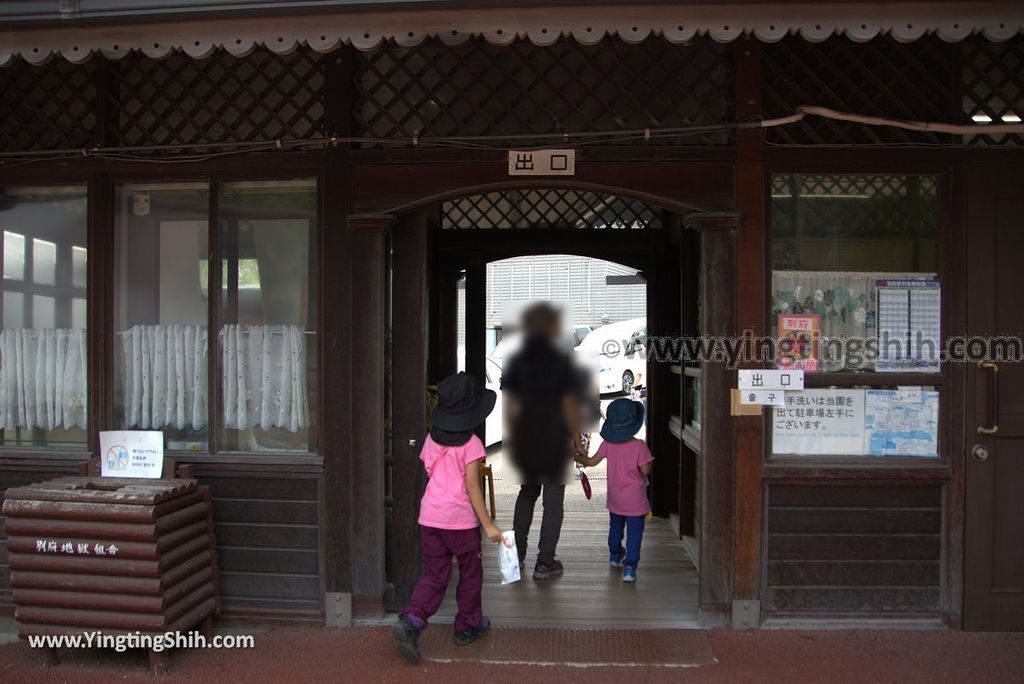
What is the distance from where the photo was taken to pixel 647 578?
5.42 metres

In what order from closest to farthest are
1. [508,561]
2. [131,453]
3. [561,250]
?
[508,561] < [131,453] < [561,250]

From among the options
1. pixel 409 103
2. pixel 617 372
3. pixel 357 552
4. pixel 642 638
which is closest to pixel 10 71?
pixel 409 103

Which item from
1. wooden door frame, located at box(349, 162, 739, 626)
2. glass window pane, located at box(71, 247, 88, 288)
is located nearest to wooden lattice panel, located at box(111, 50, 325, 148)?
wooden door frame, located at box(349, 162, 739, 626)

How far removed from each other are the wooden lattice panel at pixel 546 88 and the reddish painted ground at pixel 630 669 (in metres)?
2.83

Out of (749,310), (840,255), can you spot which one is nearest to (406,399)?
(749,310)

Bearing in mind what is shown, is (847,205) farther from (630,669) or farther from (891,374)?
(630,669)

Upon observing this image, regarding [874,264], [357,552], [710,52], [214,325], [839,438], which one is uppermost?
[710,52]

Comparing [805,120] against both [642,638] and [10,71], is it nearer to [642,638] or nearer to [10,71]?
[642,638]

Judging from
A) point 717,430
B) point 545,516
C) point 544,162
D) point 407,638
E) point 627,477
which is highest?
point 544,162

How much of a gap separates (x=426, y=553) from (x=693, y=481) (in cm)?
287

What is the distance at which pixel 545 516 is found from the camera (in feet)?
18.0

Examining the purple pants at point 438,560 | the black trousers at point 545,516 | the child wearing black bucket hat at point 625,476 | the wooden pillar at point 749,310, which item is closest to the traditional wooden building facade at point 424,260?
the wooden pillar at point 749,310

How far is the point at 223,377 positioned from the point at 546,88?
2549 millimetres

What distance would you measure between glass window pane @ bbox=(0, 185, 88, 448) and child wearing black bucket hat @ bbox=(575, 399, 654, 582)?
330cm
